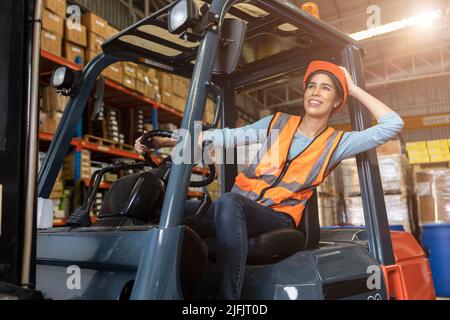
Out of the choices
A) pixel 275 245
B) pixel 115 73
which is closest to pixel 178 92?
pixel 115 73

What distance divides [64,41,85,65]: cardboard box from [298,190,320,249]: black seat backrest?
4.69 m

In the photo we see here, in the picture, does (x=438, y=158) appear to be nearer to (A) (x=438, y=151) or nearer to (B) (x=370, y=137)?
(A) (x=438, y=151)

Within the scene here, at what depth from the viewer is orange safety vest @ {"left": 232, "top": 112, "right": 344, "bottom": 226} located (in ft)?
7.52

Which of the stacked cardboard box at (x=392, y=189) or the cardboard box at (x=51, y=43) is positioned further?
the stacked cardboard box at (x=392, y=189)

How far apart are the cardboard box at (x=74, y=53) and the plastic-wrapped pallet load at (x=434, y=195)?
218 inches

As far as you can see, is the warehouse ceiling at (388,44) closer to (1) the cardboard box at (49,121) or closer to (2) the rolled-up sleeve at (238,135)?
(1) the cardboard box at (49,121)

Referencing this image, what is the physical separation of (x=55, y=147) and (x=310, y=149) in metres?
1.48

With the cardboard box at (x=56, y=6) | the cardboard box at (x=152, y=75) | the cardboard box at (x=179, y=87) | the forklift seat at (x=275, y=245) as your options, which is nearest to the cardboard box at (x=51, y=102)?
the cardboard box at (x=56, y=6)

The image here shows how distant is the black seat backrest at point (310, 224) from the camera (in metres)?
2.32

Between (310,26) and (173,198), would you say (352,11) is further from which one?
(173,198)

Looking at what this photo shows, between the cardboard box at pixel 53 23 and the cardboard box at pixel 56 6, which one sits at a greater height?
the cardboard box at pixel 56 6

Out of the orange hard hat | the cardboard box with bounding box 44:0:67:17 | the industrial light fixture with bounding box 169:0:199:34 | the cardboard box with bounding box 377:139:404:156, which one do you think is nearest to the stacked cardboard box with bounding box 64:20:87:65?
the cardboard box with bounding box 44:0:67:17

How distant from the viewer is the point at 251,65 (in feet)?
10.3
